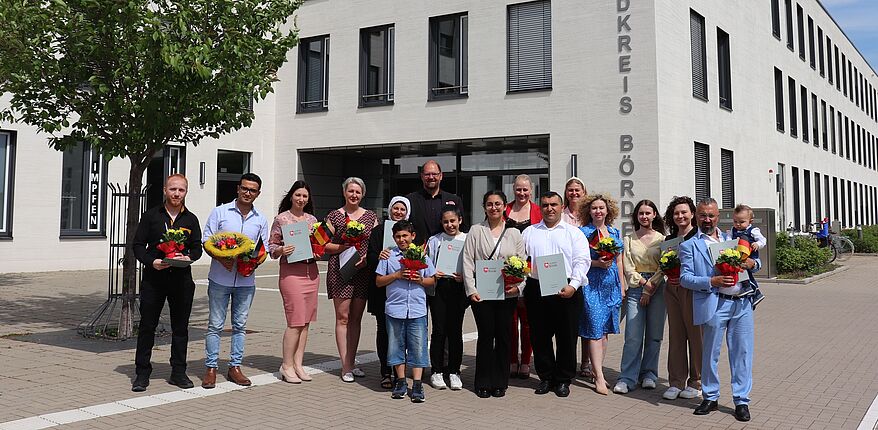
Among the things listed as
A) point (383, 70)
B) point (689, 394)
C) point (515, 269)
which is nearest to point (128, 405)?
point (515, 269)

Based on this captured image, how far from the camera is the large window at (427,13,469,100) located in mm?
19859

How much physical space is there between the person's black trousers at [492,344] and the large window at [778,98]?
74.5ft

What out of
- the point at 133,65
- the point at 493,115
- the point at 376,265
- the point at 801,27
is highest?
the point at 801,27

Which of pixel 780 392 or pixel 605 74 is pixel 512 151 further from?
pixel 780 392

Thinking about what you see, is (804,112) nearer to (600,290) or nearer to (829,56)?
(829,56)

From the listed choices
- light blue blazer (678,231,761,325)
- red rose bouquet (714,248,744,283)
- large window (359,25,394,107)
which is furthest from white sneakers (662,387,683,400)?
large window (359,25,394,107)

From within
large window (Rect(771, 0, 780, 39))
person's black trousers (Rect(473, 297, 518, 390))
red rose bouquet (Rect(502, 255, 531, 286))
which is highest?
large window (Rect(771, 0, 780, 39))

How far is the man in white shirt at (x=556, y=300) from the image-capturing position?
6.27m

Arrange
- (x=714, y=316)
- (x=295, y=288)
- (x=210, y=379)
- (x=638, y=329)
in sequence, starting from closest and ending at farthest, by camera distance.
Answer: (x=714, y=316), (x=210, y=379), (x=638, y=329), (x=295, y=288)

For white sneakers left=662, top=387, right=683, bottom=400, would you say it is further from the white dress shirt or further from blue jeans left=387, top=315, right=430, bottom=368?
blue jeans left=387, top=315, right=430, bottom=368

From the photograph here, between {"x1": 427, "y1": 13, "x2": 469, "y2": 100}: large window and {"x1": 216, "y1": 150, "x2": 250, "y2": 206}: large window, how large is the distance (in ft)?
21.6

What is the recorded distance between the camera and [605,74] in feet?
57.9

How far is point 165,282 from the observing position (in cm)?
641

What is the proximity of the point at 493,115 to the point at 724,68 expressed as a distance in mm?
7393
